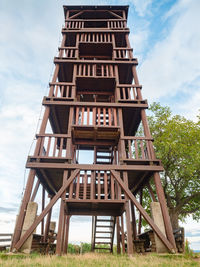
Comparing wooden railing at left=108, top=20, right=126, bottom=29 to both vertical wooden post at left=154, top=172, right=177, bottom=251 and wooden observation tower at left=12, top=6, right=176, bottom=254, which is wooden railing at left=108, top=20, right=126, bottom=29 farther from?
vertical wooden post at left=154, top=172, right=177, bottom=251

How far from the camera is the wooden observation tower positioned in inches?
297

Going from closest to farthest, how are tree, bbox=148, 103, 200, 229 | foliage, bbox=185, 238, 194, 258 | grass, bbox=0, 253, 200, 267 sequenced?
grass, bbox=0, 253, 200, 267, foliage, bbox=185, 238, 194, 258, tree, bbox=148, 103, 200, 229

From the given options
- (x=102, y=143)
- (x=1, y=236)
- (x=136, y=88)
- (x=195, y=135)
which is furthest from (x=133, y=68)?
(x=1, y=236)

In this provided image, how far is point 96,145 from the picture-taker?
11422 millimetres

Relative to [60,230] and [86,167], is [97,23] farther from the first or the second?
[60,230]

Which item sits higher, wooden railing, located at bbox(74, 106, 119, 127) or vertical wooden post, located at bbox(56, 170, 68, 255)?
wooden railing, located at bbox(74, 106, 119, 127)

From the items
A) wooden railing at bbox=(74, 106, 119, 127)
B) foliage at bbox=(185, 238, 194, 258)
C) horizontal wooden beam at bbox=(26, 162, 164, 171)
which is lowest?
foliage at bbox=(185, 238, 194, 258)

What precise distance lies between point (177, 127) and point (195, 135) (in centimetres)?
128

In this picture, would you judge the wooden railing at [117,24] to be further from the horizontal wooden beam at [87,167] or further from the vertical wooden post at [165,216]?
the vertical wooden post at [165,216]

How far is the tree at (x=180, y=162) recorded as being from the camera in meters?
12.4

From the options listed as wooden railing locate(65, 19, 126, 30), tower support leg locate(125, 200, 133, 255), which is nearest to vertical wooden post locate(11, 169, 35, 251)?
tower support leg locate(125, 200, 133, 255)

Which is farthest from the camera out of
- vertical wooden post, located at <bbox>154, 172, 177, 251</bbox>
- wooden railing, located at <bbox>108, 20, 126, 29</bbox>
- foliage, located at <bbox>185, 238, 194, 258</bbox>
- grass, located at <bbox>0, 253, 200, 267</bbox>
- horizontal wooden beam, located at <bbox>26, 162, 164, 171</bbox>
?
wooden railing, located at <bbox>108, 20, 126, 29</bbox>

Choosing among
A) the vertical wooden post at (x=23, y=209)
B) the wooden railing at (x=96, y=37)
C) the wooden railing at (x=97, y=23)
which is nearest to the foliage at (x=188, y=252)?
the vertical wooden post at (x=23, y=209)

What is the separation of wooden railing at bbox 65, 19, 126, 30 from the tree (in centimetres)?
801
